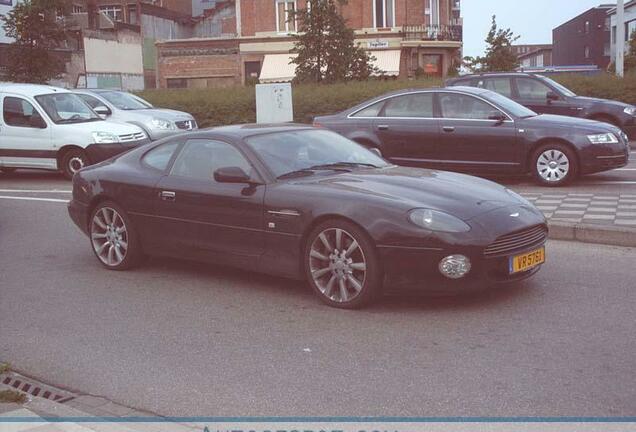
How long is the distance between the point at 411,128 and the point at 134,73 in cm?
5602

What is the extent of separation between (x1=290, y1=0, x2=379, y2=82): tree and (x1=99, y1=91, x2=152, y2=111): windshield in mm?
8582

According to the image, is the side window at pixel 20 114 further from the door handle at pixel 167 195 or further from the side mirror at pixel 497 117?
the door handle at pixel 167 195

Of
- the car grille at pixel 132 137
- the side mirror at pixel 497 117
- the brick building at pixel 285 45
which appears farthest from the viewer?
the brick building at pixel 285 45

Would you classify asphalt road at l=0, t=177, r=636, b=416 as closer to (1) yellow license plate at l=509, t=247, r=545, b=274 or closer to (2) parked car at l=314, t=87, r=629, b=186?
(1) yellow license plate at l=509, t=247, r=545, b=274

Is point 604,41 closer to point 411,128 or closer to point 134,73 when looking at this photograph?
point 134,73

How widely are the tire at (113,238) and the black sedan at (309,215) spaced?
0.04 feet

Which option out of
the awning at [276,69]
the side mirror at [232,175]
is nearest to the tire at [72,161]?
the side mirror at [232,175]

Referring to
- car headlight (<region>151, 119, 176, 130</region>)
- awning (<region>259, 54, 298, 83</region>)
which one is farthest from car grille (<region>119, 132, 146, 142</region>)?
awning (<region>259, 54, 298, 83</region>)

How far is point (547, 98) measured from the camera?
17391 millimetres

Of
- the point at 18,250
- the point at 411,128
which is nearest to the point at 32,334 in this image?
the point at 18,250

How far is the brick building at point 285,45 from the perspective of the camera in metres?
48.6

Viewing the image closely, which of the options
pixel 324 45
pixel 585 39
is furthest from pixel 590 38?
pixel 324 45

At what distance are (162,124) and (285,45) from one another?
106ft

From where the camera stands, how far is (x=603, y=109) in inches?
703
